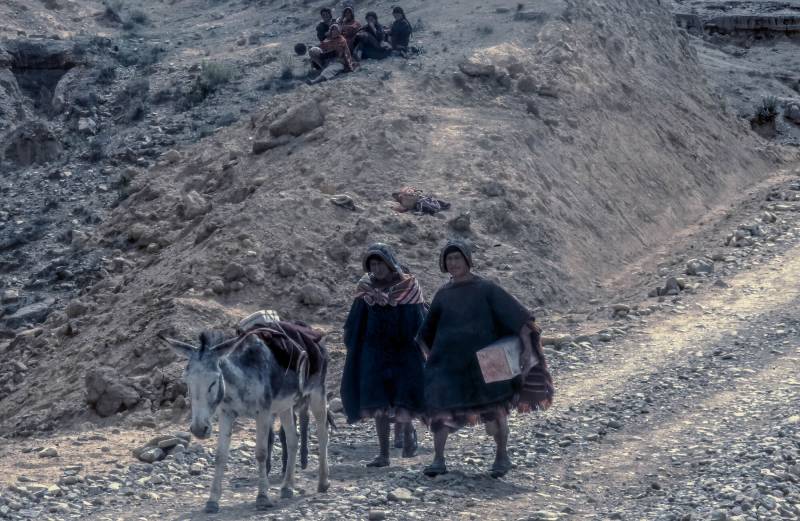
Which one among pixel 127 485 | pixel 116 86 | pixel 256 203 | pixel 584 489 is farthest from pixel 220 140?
pixel 584 489

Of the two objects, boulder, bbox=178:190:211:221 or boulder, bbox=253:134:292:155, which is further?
boulder, bbox=253:134:292:155

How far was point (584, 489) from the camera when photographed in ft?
26.1

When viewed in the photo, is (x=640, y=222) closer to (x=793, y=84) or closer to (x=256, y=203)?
(x=256, y=203)

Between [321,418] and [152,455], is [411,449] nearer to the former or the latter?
[321,418]

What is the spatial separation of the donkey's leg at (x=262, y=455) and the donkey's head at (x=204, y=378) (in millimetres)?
497

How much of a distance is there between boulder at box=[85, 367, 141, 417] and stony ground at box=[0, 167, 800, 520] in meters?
0.28

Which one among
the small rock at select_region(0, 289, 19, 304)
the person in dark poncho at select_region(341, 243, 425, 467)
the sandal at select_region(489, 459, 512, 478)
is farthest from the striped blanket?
the small rock at select_region(0, 289, 19, 304)

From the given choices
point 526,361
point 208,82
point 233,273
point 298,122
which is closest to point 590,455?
point 526,361

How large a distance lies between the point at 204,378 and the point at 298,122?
1051cm

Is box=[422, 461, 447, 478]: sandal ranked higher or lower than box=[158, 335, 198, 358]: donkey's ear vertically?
lower

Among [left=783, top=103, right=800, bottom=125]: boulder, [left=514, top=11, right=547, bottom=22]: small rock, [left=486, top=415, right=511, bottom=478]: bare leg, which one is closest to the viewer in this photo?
[left=486, top=415, right=511, bottom=478]: bare leg

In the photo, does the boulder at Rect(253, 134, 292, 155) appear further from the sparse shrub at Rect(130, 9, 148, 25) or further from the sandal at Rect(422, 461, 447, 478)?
the sparse shrub at Rect(130, 9, 148, 25)

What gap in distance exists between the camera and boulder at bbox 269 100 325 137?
17.0 meters

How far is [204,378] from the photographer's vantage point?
6.79m
